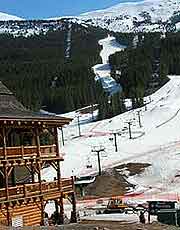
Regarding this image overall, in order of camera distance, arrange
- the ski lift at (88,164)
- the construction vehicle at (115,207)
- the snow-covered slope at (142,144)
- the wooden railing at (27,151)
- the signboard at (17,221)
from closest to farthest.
Result: the wooden railing at (27,151), the signboard at (17,221), the construction vehicle at (115,207), the snow-covered slope at (142,144), the ski lift at (88,164)

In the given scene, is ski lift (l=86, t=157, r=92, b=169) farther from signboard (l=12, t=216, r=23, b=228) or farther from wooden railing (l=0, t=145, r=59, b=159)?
signboard (l=12, t=216, r=23, b=228)

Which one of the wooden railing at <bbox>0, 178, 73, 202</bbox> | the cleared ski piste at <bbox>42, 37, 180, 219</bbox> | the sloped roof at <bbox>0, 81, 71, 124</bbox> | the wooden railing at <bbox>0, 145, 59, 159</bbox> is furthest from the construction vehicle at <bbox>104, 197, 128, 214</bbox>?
the sloped roof at <bbox>0, 81, 71, 124</bbox>

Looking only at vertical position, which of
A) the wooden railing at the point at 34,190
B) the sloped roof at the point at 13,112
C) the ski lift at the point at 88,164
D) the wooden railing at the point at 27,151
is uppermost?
the sloped roof at the point at 13,112

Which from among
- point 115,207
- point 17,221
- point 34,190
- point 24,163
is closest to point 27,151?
point 24,163

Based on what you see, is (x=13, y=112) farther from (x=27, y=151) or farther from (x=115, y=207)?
(x=115, y=207)

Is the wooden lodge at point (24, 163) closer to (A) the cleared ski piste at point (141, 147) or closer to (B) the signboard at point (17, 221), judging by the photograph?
(B) the signboard at point (17, 221)

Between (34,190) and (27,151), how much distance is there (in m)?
2.18

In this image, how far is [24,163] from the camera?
1378 inches

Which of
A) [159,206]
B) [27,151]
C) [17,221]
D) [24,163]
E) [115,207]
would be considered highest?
[27,151]

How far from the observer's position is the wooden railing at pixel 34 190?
33688mm

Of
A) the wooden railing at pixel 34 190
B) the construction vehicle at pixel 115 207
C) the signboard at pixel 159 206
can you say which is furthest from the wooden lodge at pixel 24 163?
the construction vehicle at pixel 115 207

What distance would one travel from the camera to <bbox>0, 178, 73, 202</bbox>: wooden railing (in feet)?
111

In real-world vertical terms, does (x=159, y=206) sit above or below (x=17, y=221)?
Result: above

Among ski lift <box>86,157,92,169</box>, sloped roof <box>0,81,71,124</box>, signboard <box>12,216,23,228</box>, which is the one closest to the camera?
sloped roof <box>0,81,71,124</box>
